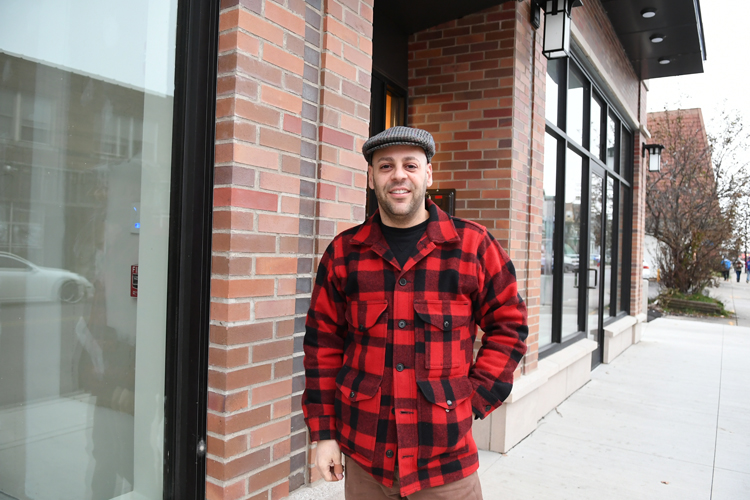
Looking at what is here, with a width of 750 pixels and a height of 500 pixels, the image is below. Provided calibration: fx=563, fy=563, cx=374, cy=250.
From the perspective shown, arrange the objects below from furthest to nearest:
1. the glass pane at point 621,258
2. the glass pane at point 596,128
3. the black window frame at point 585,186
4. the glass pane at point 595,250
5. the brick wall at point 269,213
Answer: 1. the glass pane at point 621,258
2. the glass pane at point 596,128
3. the glass pane at point 595,250
4. the black window frame at point 585,186
5. the brick wall at point 269,213

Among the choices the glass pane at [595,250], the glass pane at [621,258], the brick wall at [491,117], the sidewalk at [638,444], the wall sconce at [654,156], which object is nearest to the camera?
the sidewalk at [638,444]

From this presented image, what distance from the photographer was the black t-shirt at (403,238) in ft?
6.21

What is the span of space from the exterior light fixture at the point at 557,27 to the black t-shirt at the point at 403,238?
3268 millimetres

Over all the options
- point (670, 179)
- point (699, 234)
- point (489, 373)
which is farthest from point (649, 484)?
point (670, 179)

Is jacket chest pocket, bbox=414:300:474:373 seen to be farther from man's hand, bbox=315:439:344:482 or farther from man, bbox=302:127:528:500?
man's hand, bbox=315:439:344:482

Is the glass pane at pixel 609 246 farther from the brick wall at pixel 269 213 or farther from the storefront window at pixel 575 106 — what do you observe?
the brick wall at pixel 269 213

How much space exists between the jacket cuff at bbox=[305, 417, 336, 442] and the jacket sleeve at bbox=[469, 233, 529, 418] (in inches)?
18.9

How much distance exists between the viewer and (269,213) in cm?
223

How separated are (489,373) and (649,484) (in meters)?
2.76

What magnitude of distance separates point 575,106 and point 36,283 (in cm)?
627

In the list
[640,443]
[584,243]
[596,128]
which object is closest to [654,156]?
[596,128]

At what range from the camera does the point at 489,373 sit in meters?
1.85

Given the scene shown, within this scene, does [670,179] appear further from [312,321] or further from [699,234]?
[312,321]

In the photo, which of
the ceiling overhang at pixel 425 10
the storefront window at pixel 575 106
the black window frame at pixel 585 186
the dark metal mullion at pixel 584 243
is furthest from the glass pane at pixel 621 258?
the ceiling overhang at pixel 425 10
